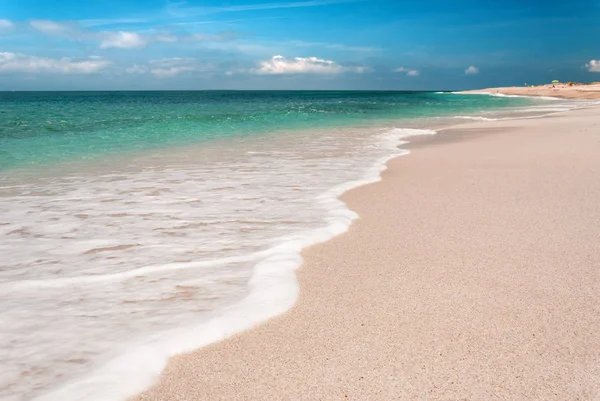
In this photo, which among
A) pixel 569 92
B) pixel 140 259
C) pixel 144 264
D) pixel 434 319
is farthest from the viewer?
pixel 569 92

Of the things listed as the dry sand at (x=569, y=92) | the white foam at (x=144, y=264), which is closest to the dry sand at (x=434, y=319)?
the white foam at (x=144, y=264)

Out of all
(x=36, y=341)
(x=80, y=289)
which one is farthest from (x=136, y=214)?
(x=36, y=341)

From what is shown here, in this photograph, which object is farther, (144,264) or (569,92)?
(569,92)

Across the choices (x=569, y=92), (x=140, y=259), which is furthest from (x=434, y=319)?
(x=569, y=92)

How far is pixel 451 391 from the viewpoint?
7.30ft

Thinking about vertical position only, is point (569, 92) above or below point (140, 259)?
above

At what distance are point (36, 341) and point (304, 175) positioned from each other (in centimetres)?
615

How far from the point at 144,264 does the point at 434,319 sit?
257 cm

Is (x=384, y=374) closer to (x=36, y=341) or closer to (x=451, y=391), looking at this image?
(x=451, y=391)

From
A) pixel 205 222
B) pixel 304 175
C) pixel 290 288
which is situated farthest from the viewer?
pixel 304 175

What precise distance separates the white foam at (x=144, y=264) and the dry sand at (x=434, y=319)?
0.86 feet

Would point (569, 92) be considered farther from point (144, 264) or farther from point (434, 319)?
point (144, 264)

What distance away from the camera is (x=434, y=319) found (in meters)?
2.91


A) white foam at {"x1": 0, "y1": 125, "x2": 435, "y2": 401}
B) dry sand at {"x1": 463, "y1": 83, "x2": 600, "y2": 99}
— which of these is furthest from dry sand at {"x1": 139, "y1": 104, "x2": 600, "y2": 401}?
dry sand at {"x1": 463, "y1": 83, "x2": 600, "y2": 99}
